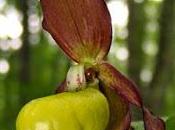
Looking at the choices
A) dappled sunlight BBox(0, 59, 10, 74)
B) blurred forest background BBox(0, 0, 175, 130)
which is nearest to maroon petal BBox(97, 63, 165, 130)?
blurred forest background BBox(0, 0, 175, 130)

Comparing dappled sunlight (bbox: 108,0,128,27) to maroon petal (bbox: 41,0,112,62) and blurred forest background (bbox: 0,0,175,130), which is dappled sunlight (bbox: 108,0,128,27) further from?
maroon petal (bbox: 41,0,112,62)

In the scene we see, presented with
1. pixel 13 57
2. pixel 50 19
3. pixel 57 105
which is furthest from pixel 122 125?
pixel 13 57

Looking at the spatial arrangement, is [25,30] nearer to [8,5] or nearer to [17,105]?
[17,105]

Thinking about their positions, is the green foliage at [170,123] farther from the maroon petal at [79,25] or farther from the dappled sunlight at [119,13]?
the dappled sunlight at [119,13]

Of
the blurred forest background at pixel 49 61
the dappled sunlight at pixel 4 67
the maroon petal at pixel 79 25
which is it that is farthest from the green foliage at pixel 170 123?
the dappled sunlight at pixel 4 67

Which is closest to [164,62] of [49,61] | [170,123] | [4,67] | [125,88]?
[4,67]

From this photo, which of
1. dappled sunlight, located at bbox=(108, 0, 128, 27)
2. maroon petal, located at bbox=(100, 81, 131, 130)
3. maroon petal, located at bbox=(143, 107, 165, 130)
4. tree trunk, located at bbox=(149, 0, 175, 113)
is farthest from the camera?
dappled sunlight, located at bbox=(108, 0, 128, 27)

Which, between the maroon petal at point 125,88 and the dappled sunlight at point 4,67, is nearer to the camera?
the maroon petal at point 125,88

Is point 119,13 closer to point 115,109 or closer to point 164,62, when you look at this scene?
point 164,62
